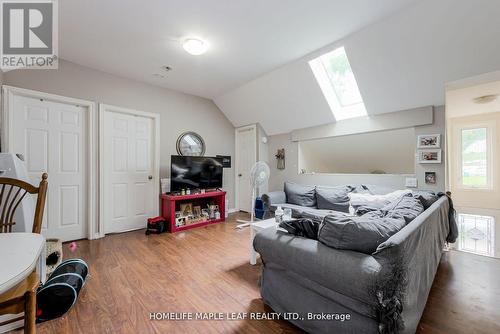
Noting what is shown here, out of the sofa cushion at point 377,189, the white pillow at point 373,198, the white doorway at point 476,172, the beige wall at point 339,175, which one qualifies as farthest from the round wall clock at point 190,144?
the white doorway at point 476,172

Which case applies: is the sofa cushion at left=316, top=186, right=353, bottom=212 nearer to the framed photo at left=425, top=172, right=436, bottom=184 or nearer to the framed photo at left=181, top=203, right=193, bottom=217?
the framed photo at left=425, top=172, right=436, bottom=184

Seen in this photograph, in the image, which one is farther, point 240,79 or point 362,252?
point 240,79

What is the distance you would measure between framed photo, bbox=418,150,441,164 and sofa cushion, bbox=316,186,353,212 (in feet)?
3.35

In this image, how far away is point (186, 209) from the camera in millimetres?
3920

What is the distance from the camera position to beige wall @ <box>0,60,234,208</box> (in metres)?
2.90

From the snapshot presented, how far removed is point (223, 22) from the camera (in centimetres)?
227

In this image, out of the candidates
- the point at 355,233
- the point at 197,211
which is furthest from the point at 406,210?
the point at 197,211

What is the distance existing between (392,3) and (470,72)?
1253 mm

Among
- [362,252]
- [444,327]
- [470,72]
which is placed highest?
[470,72]

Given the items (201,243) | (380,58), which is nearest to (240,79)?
(380,58)

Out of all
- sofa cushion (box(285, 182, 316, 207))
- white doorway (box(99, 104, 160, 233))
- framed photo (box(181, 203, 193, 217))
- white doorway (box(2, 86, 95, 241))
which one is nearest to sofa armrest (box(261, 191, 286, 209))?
sofa cushion (box(285, 182, 316, 207))

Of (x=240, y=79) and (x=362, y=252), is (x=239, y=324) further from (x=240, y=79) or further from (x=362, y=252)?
(x=240, y=79)

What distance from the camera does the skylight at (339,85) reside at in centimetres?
321

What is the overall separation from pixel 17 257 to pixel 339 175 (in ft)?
13.0
